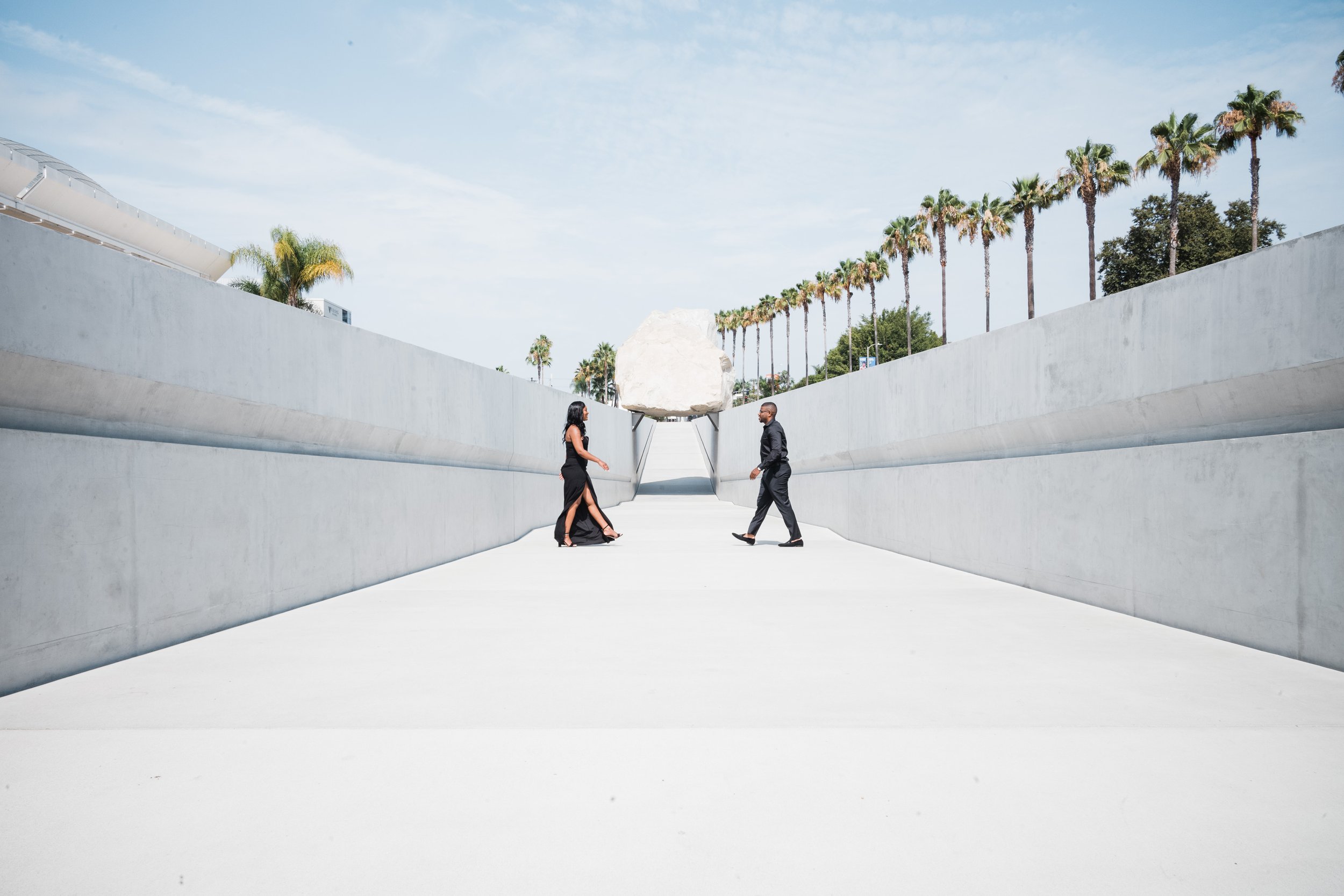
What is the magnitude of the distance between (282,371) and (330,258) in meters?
28.6

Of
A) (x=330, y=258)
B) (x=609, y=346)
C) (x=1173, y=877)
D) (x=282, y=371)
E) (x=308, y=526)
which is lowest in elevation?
(x=1173, y=877)

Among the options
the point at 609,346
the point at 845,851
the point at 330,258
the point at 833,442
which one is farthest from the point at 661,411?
the point at 609,346

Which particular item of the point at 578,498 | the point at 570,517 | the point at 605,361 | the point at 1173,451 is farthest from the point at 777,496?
the point at 605,361

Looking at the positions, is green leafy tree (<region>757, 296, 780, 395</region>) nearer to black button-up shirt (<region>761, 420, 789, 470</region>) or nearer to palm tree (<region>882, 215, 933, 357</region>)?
palm tree (<region>882, 215, 933, 357</region>)

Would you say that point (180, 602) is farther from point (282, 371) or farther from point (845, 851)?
point (845, 851)

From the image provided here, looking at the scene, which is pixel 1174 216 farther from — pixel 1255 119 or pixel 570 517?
pixel 570 517

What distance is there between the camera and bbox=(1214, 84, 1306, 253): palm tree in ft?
109

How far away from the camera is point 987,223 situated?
156ft

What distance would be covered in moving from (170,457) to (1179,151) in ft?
140

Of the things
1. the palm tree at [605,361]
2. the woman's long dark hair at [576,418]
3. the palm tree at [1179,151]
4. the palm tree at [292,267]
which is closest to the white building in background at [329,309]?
the palm tree at [292,267]

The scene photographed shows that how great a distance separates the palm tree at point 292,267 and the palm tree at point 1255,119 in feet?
121

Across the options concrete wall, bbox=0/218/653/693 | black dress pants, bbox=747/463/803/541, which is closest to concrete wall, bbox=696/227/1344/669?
black dress pants, bbox=747/463/803/541

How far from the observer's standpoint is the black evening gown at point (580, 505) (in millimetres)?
11320

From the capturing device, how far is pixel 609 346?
10131 cm
